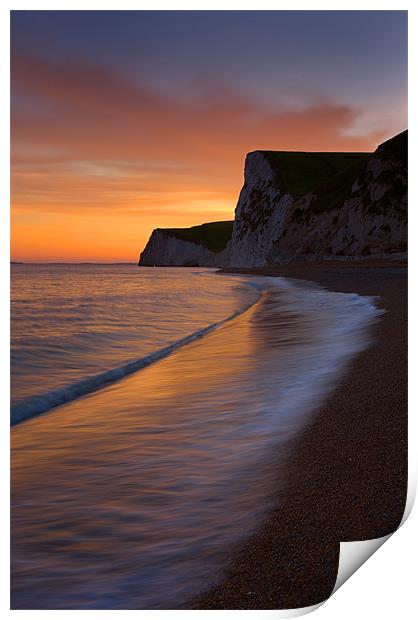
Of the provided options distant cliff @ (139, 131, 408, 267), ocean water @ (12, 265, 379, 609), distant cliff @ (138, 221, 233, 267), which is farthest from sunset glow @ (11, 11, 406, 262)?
distant cliff @ (138, 221, 233, 267)

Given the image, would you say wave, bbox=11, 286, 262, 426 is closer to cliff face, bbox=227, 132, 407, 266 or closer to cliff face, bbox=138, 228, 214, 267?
cliff face, bbox=227, 132, 407, 266

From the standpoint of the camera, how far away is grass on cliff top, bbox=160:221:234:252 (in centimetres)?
15075

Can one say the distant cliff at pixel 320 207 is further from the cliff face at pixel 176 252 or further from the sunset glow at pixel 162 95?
the cliff face at pixel 176 252

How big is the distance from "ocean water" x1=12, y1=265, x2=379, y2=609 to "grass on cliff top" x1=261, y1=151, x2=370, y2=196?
64756mm

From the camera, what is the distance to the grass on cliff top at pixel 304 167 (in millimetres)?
73062

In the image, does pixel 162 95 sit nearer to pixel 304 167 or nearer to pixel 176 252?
pixel 304 167

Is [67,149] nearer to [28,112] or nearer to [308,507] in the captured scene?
[28,112]

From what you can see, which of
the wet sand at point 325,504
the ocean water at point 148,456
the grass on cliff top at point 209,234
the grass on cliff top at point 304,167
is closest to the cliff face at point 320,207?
the grass on cliff top at point 304,167

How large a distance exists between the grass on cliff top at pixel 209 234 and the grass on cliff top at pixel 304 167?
65745 mm

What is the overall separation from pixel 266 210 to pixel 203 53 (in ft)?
235

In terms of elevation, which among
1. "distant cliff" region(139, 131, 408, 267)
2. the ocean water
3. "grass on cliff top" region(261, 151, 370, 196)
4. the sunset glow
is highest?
"grass on cliff top" region(261, 151, 370, 196)
